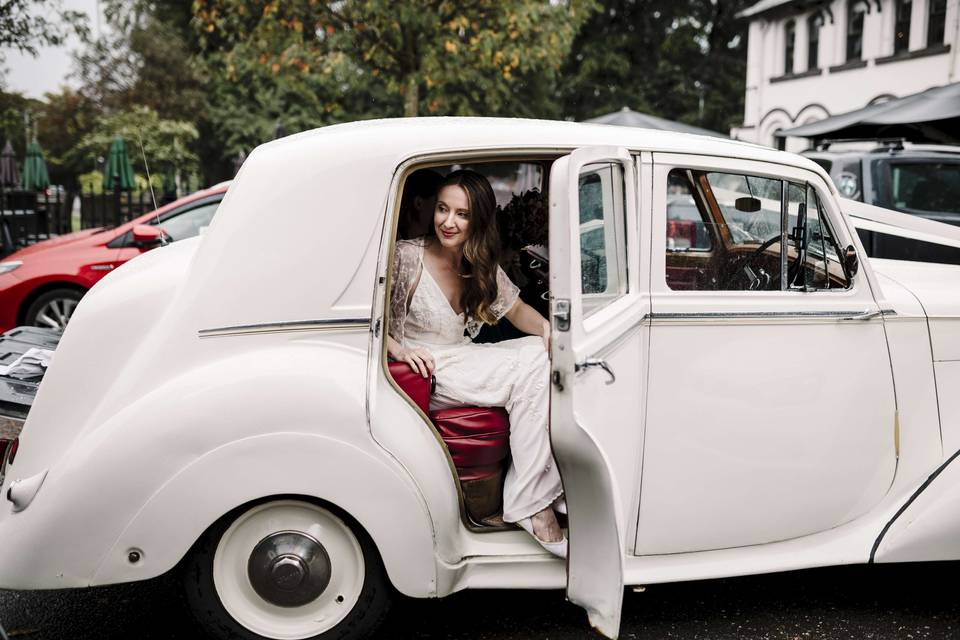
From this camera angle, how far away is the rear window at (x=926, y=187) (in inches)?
323

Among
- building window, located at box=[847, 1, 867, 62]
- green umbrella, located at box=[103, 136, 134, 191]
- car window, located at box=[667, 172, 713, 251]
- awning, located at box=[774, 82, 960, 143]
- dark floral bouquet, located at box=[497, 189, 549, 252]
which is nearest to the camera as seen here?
car window, located at box=[667, 172, 713, 251]

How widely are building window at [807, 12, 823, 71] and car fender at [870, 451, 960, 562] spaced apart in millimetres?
25968

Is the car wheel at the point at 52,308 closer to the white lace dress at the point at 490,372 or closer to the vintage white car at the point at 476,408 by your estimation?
the vintage white car at the point at 476,408

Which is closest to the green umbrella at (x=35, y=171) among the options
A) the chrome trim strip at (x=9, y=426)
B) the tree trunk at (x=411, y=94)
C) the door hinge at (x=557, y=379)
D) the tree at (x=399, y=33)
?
the tree at (x=399, y=33)

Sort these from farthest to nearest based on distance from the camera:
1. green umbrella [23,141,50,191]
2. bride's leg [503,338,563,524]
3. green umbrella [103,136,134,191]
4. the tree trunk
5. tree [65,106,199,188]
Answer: tree [65,106,199,188] < the tree trunk < green umbrella [23,141,50,191] < green umbrella [103,136,134,191] < bride's leg [503,338,563,524]

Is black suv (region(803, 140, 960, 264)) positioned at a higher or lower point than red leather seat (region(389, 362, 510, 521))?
higher

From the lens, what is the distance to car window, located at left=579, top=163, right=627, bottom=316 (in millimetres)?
2828

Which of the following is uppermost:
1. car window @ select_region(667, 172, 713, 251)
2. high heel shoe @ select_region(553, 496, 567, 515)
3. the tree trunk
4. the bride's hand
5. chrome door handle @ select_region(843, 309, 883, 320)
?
the tree trunk

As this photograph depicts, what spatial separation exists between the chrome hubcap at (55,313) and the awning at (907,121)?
8184mm

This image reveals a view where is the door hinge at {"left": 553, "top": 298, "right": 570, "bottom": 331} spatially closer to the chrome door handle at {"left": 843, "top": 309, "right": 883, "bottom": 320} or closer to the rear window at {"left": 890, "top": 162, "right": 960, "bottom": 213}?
the chrome door handle at {"left": 843, "top": 309, "right": 883, "bottom": 320}

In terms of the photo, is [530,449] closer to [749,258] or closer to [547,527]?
[547,527]

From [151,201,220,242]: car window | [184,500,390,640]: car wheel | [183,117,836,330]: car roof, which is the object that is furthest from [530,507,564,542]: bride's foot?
[151,201,220,242]: car window

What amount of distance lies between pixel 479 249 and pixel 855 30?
25404 millimetres

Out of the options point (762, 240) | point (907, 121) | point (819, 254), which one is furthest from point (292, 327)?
point (907, 121)
